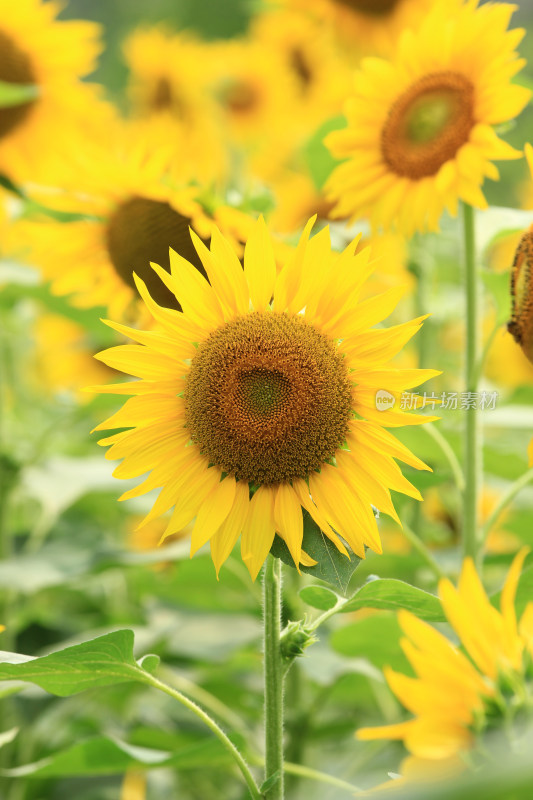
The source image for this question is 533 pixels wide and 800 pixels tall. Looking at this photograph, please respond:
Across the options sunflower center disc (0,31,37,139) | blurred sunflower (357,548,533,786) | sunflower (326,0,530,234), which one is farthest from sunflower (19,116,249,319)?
sunflower center disc (0,31,37,139)

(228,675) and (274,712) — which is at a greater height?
(228,675)

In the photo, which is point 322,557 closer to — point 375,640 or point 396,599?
point 396,599

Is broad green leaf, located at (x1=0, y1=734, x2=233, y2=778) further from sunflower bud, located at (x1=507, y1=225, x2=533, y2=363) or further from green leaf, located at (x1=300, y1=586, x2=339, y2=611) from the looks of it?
sunflower bud, located at (x1=507, y1=225, x2=533, y2=363)

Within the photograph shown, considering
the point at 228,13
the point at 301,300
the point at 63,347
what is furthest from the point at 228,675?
the point at 228,13

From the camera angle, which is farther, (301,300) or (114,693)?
(114,693)

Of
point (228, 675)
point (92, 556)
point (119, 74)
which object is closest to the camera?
point (92, 556)

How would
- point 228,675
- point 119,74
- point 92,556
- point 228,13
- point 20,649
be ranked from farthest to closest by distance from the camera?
point 228,13 → point 119,74 → point 228,675 → point 20,649 → point 92,556

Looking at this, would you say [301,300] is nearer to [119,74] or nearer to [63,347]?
[63,347]

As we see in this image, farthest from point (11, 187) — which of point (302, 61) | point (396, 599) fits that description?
point (302, 61)
